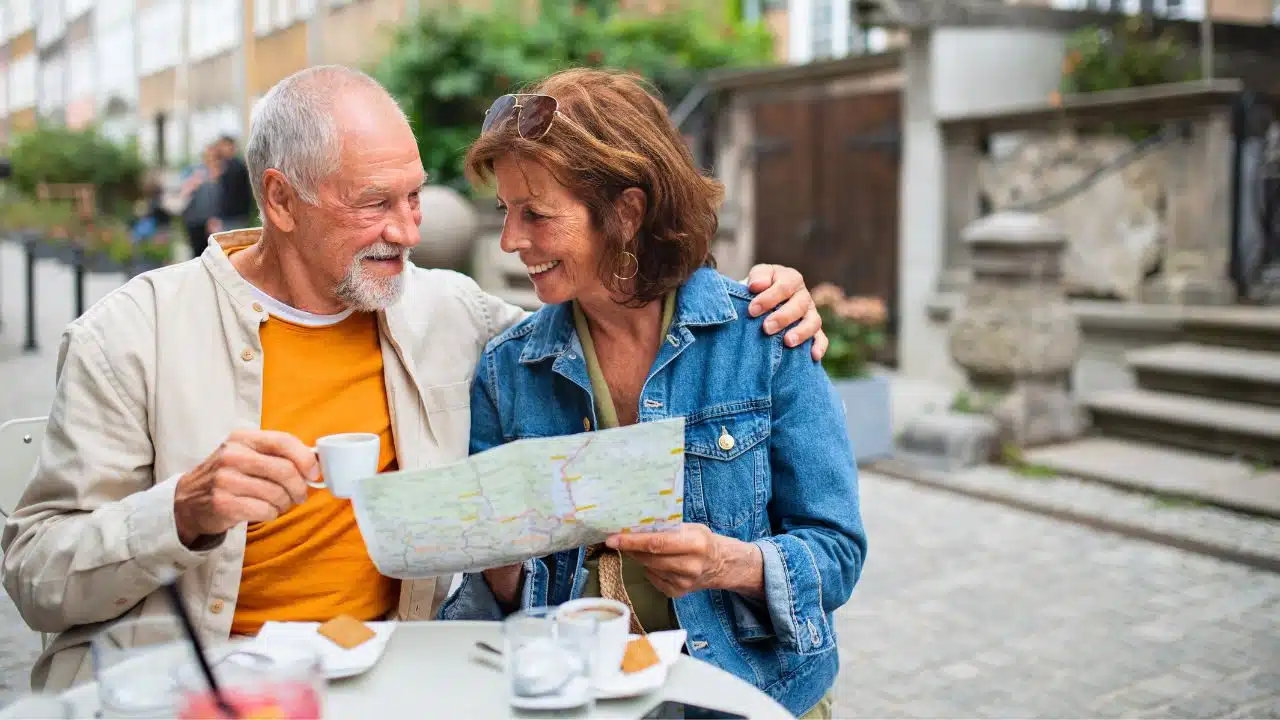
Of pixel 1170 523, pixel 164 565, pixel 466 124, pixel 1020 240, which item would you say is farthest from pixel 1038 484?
pixel 466 124

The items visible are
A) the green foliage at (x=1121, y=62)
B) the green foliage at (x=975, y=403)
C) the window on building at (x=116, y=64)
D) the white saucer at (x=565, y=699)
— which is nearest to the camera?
the white saucer at (x=565, y=699)

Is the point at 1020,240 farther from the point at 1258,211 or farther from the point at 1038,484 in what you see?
the point at 1258,211

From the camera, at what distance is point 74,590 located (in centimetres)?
209

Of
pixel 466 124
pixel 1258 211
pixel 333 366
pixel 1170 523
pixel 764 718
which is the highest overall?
pixel 466 124

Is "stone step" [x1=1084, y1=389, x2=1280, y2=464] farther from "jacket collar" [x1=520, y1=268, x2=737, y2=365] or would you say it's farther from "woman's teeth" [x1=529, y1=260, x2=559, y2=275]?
"woman's teeth" [x1=529, y1=260, x2=559, y2=275]

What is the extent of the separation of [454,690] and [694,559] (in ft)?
1.42

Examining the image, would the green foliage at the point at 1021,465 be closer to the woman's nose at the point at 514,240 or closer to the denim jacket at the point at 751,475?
the denim jacket at the point at 751,475

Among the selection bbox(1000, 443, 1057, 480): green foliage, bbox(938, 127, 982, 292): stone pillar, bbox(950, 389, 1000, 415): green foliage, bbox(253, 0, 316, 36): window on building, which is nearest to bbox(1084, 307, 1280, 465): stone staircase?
bbox(950, 389, 1000, 415): green foliage

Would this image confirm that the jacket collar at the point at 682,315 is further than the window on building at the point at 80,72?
No

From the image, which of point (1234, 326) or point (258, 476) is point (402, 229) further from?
point (1234, 326)

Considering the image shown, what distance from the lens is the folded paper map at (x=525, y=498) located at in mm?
1719

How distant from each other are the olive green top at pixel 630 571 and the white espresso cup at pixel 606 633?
0.54m

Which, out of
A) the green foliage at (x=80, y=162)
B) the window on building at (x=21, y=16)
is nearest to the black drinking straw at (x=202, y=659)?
the window on building at (x=21, y=16)

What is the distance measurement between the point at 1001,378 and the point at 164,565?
6.41 metres
